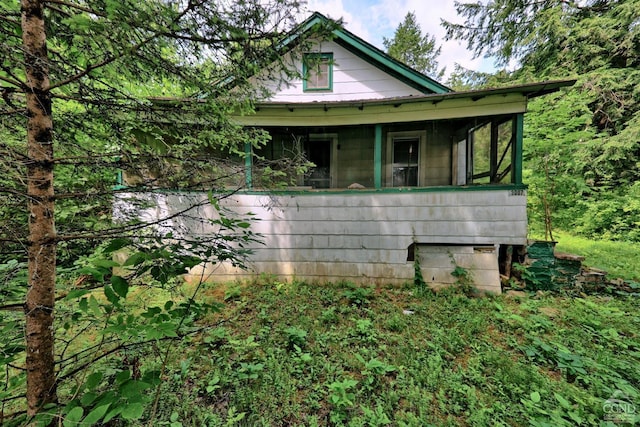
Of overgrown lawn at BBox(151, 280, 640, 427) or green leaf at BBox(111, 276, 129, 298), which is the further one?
overgrown lawn at BBox(151, 280, 640, 427)

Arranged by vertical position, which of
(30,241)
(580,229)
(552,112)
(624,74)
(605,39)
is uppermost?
(605,39)

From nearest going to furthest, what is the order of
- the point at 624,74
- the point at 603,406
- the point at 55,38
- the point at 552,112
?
1. the point at 55,38
2. the point at 603,406
3. the point at 552,112
4. the point at 624,74

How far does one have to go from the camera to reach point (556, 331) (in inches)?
136

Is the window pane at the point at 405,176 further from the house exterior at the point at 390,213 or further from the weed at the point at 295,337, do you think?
the weed at the point at 295,337

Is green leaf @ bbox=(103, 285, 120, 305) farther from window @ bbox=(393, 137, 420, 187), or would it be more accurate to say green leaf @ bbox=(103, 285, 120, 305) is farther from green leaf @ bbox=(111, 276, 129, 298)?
window @ bbox=(393, 137, 420, 187)

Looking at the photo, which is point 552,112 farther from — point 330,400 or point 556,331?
point 330,400

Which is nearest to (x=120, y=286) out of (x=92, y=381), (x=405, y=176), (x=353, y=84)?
(x=92, y=381)

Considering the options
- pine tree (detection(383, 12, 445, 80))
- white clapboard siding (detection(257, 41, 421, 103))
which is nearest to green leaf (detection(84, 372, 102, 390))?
white clapboard siding (detection(257, 41, 421, 103))

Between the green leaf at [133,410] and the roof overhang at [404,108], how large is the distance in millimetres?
4030

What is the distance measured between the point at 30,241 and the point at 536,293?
6718 millimetres

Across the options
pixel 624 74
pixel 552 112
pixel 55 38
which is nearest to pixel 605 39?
pixel 624 74

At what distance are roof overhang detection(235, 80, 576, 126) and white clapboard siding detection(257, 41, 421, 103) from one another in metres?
1.57

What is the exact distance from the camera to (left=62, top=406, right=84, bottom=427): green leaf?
1062 mm

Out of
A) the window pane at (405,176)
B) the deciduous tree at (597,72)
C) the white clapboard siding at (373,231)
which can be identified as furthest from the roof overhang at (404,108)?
the deciduous tree at (597,72)
